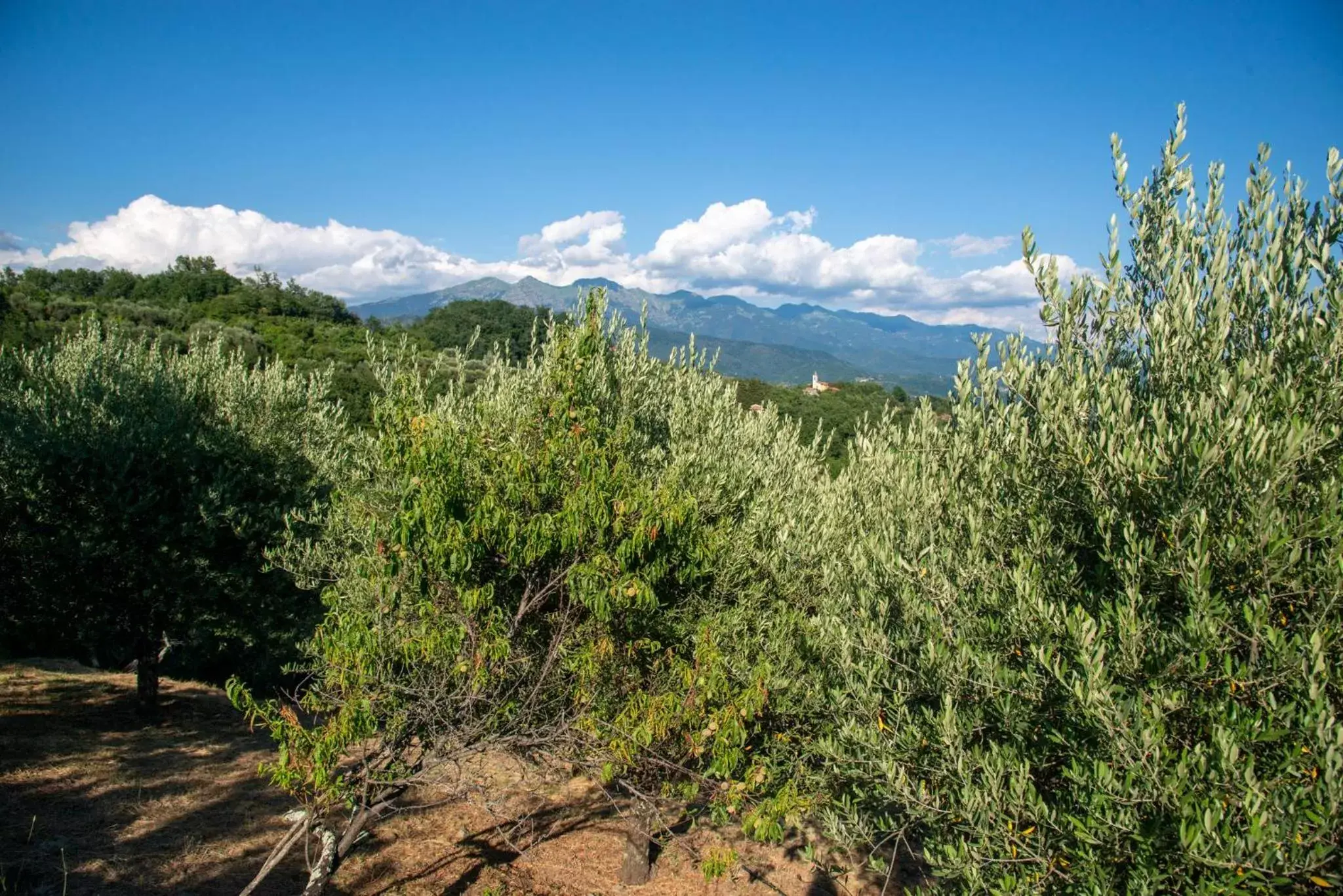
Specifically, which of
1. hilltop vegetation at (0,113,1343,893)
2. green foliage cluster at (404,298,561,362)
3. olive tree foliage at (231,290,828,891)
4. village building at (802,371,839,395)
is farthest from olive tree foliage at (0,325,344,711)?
village building at (802,371,839,395)

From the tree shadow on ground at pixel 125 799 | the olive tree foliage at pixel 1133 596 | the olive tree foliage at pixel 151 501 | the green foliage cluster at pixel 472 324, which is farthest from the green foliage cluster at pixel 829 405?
the green foliage cluster at pixel 472 324

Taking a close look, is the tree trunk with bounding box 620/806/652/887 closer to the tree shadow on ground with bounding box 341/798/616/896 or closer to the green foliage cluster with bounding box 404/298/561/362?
the tree shadow on ground with bounding box 341/798/616/896

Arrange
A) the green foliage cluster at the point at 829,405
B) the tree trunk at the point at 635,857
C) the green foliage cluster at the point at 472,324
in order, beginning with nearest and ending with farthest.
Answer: the tree trunk at the point at 635,857 < the green foliage cluster at the point at 829,405 < the green foliage cluster at the point at 472,324

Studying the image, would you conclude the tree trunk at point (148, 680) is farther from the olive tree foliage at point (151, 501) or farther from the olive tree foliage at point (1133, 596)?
the olive tree foliage at point (1133, 596)

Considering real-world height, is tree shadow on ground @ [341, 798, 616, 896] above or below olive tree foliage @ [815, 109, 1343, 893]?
below

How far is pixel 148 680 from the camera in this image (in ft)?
55.1

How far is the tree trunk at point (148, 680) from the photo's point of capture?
A: 16500 mm

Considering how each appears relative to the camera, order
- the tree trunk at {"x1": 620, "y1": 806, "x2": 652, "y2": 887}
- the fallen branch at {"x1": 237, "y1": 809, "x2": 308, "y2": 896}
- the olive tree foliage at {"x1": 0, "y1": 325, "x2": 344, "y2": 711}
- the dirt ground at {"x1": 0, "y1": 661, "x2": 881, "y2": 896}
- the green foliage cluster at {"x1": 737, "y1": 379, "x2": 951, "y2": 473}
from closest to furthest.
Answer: the fallen branch at {"x1": 237, "y1": 809, "x2": 308, "y2": 896}
the dirt ground at {"x1": 0, "y1": 661, "x2": 881, "y2": 896}
the tree trunk at {"x1": 620, "y1": 806, "x2": 652, "y2": 887}
the olive tree foliage at {"x1": 0, "y1": 325, "x2": 344, "y2": 711}
the green foliage cluster at {"x1": 737, "y1": 379, "x2": 951, "y2": 473}

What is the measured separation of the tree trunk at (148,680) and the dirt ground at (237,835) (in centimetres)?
74

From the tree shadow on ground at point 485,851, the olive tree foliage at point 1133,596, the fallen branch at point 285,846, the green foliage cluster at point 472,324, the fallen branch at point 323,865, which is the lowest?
the tree shadow on ground at point 485,851

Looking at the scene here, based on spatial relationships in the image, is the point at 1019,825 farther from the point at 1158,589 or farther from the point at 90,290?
the point at 90,290

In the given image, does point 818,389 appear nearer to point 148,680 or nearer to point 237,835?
point 148,680

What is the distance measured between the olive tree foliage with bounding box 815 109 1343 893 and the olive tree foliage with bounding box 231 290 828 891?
3.98 feet

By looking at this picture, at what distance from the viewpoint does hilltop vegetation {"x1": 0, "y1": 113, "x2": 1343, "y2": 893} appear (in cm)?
450
